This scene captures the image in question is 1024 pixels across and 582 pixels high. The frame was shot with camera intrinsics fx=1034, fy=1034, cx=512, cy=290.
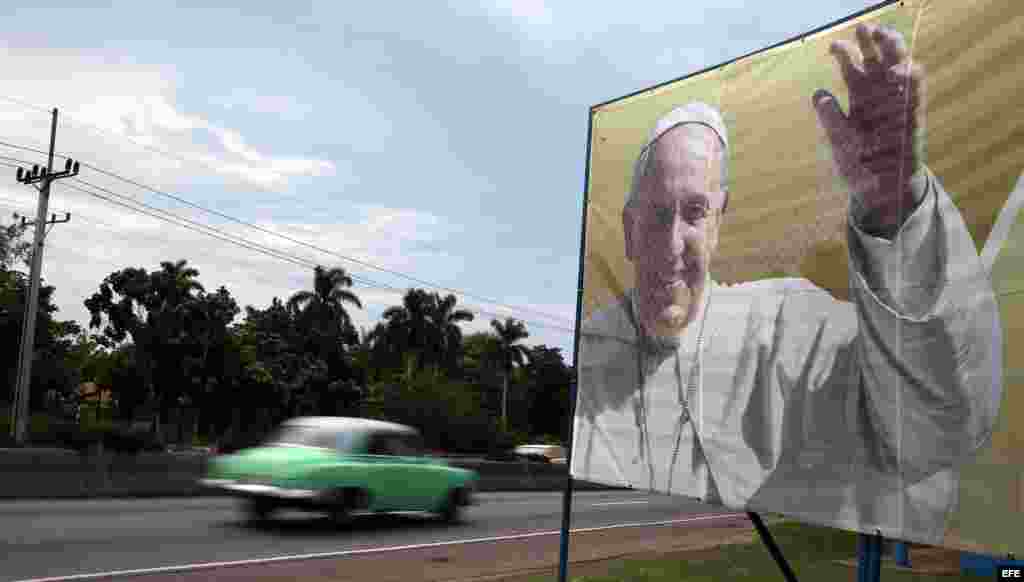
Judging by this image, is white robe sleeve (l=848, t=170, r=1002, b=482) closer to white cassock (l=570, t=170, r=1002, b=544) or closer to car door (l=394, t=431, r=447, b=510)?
white cassock (l=570, t=170, r=1002, b=544)

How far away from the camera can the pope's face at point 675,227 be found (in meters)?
6.39

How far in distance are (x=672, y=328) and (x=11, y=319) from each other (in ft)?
209

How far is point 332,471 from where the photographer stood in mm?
13688

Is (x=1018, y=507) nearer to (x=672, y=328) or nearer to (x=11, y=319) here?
(x=672, y=328)

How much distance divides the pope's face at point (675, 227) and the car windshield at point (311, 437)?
8113mm

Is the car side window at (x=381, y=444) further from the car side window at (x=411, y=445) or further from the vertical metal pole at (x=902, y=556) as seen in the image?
the vertical metal pole at (x=902, y=556)

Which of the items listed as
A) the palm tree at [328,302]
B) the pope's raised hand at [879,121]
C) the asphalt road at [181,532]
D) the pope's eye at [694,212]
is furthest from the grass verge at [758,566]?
the palm tree at [328,302]

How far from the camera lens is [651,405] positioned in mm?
6668

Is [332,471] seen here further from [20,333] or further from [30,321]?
[20,333]

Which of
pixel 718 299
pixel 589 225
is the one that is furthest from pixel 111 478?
pixel 718 299

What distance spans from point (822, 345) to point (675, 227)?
151 centimetres

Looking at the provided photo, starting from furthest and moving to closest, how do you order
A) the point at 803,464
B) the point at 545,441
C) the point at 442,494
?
the point at 545,441 → the point at 442,494 → the point at 803,464

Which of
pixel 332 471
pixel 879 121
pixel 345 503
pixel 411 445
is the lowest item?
pixel 345 503

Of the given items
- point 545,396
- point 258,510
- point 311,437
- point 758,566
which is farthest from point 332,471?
point 545,396
